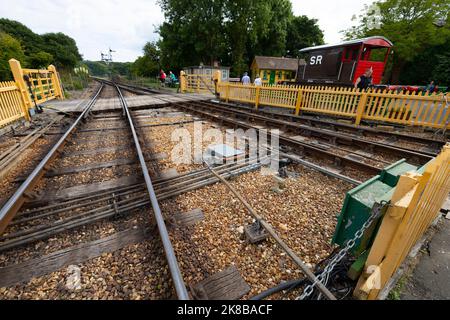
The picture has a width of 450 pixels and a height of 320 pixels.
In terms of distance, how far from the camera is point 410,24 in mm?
23234

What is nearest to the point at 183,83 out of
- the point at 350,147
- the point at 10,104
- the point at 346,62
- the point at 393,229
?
the point at 346,62

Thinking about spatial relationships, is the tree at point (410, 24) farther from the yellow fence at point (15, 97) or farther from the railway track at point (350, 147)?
the yellow fence at point (15, 97)

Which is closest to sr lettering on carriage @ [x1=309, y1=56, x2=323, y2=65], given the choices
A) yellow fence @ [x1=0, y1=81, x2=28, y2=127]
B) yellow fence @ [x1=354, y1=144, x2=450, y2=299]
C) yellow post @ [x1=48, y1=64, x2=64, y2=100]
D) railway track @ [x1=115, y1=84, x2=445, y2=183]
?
railway track @ [x1=115, y1=84, x2=445, y2=183]

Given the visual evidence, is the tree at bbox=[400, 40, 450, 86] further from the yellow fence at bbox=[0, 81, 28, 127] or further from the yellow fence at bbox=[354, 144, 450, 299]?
the yellow fence at bbox=[0, 81, 28, 127]

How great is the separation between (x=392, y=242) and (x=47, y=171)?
5.01m

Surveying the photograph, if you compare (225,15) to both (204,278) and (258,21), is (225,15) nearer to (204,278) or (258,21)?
(258,21)

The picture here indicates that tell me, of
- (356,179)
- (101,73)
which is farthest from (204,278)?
(101,73)

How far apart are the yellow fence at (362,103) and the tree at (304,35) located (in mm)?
42366

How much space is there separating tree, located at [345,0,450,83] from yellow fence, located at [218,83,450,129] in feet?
67.4

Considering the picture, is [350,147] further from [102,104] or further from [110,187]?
[102,104]

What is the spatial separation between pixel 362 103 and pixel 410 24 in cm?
2572

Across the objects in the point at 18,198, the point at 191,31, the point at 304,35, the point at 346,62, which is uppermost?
the point at 304,35

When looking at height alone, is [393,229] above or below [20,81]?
below

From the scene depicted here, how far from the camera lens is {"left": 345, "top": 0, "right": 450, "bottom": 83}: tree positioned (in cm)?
2219
